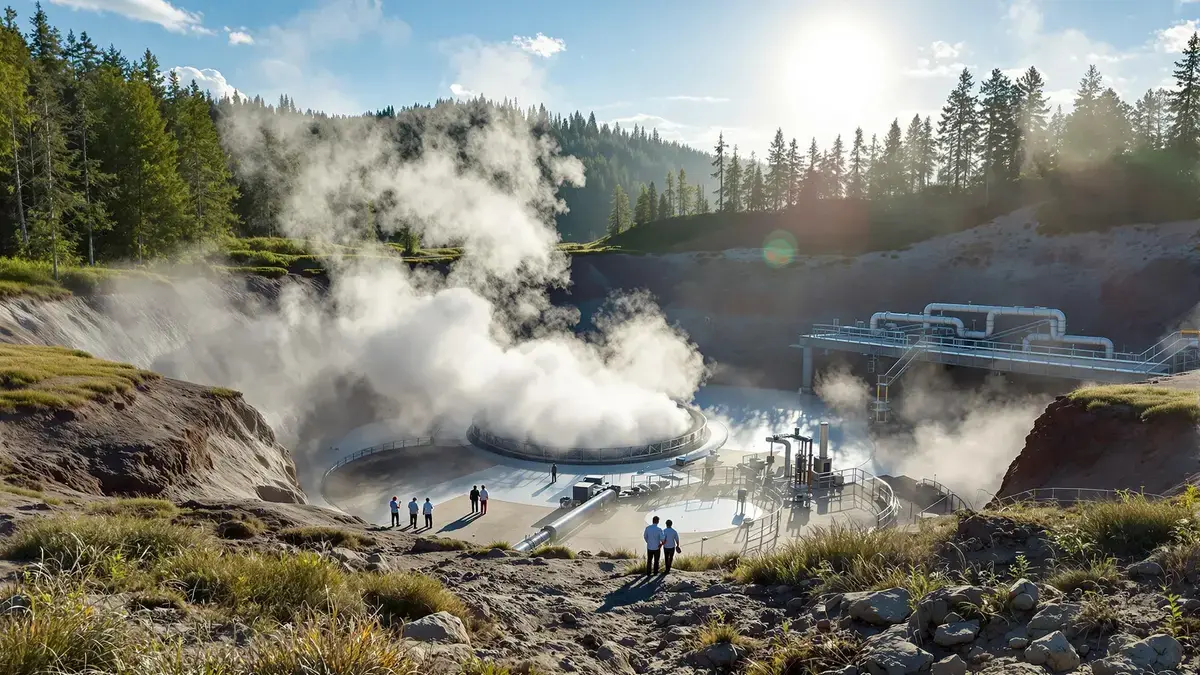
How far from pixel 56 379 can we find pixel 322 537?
11060mm

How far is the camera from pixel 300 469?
92.8ft

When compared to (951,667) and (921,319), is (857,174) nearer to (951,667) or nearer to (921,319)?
(921,319)

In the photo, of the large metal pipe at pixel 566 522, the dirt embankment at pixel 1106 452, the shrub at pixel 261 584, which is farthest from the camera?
the large metal pipe at pixel 566 522

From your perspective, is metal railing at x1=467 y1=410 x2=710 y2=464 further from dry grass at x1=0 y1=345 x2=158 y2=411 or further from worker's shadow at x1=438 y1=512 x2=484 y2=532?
dry grass at x1=0 y1=345 x2=158 y2=411

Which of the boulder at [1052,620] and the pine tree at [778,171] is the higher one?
the pine tree at [778,171]

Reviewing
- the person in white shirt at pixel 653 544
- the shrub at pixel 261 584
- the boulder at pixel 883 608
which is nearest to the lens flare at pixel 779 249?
the person in white shirt at pixel 653 544

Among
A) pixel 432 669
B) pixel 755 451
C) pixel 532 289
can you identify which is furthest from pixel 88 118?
pixel 432 669

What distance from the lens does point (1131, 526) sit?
7559mm

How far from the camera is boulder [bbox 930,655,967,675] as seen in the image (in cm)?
536

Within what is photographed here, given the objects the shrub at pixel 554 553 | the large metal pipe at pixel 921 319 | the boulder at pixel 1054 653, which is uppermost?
the large metal pipe at pixel 921 319

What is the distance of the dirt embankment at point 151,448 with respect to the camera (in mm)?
14078

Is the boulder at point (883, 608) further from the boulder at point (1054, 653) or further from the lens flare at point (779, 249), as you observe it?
the lens flare at point (779, 249)

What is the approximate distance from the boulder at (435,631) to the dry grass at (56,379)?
47.1 ft

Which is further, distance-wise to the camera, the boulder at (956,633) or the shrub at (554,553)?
the shrub at (554,553)
